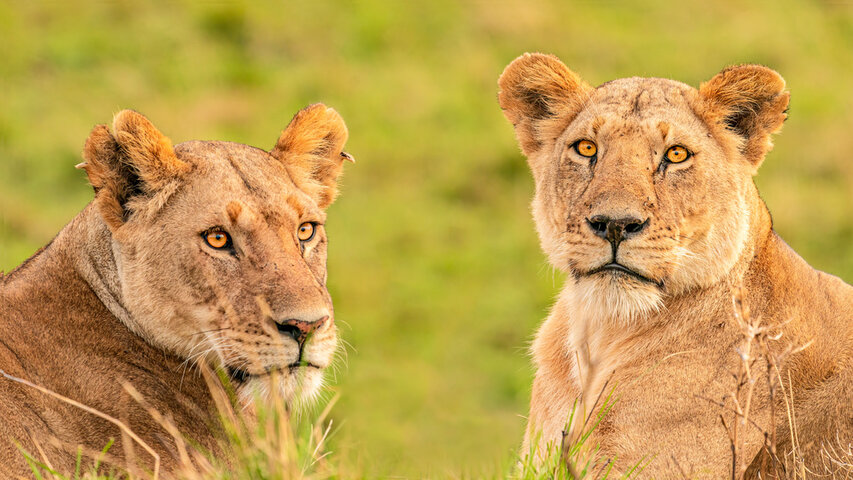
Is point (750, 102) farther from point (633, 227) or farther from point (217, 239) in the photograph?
point (217, 239)

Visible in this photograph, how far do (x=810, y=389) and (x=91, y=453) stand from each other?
2703 millimetres

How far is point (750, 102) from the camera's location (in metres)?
4.99

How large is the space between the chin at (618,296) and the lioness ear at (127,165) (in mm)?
1638

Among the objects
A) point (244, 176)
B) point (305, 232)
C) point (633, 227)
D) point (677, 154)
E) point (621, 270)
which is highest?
point (244, 176)

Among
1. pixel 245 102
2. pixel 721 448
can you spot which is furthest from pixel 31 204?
pixel 721 448

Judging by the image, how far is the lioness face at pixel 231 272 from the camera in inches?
163

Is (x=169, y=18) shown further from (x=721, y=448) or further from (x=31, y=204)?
(x=721, y=448)

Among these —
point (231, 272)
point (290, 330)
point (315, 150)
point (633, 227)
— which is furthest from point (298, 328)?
point (633, 227)

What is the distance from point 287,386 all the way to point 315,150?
128 cm

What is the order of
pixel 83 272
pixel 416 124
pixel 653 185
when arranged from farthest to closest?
1. pixel 416 124
2. pixel 653 185
3. pixel 83 272

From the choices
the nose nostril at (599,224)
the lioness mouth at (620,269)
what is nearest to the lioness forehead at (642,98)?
the nose nostril at (599,224)

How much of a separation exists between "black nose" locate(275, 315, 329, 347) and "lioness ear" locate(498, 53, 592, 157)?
67.0 inches

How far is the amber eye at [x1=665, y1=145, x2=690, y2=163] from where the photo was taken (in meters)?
4.81

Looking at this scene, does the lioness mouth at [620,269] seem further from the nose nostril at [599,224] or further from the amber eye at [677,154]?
the amber eye at [677,154]
